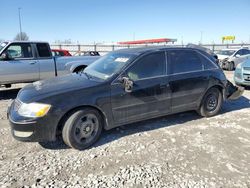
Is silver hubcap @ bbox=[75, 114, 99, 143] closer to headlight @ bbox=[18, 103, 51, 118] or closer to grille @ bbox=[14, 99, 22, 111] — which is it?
headlight @ bbox=[18, 103, 51, 118]

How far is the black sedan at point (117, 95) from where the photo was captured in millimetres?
3502

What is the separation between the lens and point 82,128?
377 cm

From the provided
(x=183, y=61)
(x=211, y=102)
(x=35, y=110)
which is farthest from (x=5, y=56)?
(x=211, y=102)

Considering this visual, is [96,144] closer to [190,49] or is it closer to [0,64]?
[190,49]

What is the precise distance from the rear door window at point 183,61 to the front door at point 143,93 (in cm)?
22

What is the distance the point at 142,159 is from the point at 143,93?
125cm

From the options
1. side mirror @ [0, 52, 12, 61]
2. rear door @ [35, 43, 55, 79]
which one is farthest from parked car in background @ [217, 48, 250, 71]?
side mirror @ [0, 52, 12, 61]

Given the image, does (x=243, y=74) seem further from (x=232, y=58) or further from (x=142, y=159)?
(x=232, y=58)

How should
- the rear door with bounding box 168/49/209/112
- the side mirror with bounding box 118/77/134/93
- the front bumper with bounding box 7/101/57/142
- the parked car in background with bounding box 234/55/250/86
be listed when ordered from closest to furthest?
the front bumper with bounding box 7/101/57/142 → the side mirror with bounding box 118/77/134/93 → the rear door with bounding box 168/49/209/112 → the parked car in background with bounding box 234/55/250/86

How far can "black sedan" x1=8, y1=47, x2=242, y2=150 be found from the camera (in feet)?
11.5

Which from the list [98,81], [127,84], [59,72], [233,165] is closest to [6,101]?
[59,72]

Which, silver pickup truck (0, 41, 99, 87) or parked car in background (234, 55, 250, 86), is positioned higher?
silver pickup truck (0, 41, 99, 87)

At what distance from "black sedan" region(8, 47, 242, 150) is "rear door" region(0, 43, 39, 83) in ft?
10.7

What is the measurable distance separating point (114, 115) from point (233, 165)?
2.04 m
